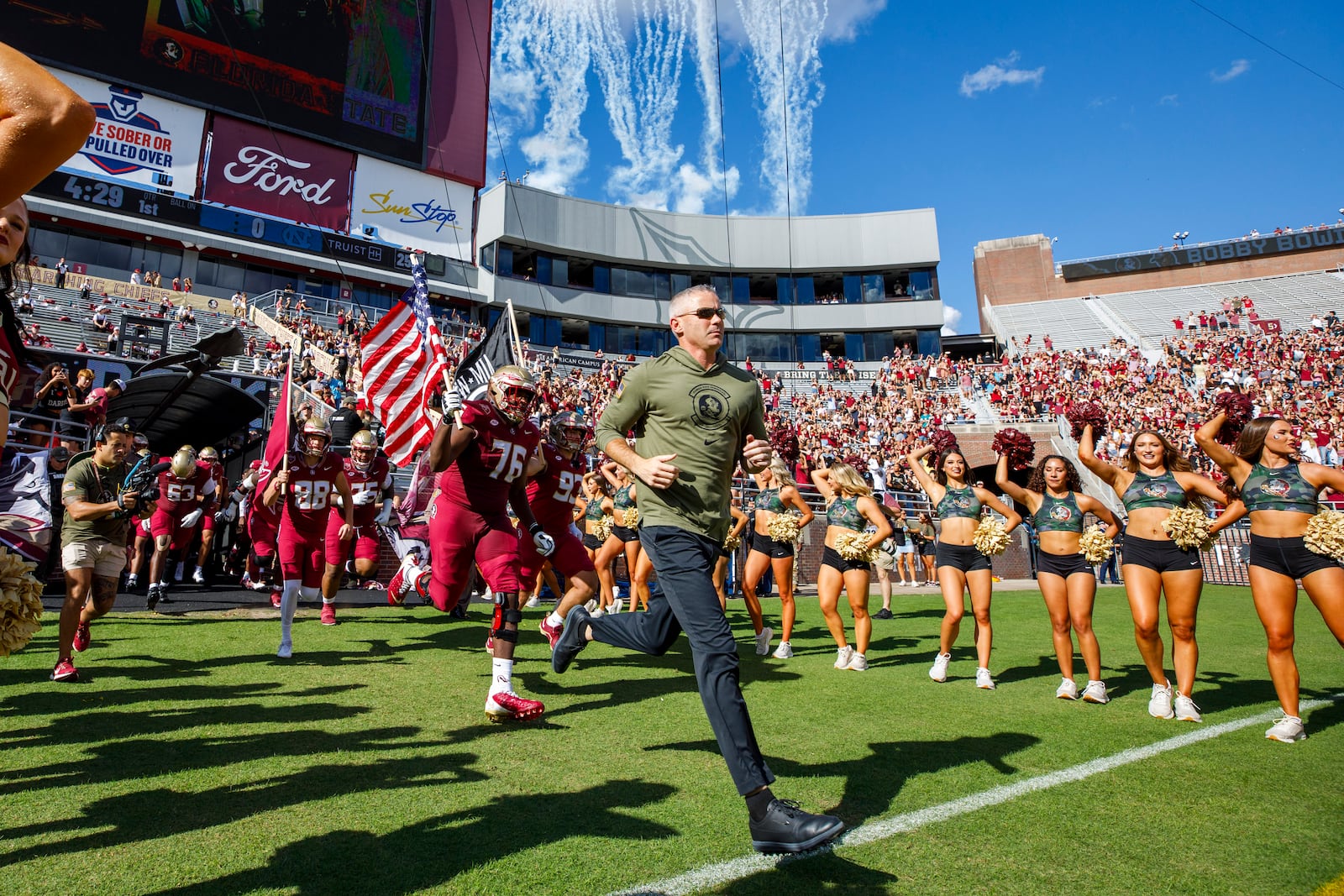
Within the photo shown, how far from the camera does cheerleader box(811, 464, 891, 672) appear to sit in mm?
8008

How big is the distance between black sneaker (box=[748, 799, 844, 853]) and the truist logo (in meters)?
46.1

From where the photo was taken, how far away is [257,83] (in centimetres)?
4125

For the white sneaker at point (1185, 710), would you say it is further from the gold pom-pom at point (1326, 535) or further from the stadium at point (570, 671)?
the gold pom-pom at point (1326, 535)

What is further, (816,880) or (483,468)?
(483,468)

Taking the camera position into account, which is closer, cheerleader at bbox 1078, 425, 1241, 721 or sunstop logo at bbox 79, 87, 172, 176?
cheerleader at bbox 1078, 425, 1241, 721

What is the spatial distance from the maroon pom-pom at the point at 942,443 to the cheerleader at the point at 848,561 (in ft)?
2.88

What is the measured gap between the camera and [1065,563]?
695 centimetres

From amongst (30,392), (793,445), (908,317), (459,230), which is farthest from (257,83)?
(793,445)

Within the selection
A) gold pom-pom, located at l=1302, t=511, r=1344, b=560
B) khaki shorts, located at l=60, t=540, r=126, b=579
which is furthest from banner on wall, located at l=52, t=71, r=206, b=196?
gold pom-pom, located at l=1302, t=511, r=1344, b=560

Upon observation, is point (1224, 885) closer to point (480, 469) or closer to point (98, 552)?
point (480, 469)

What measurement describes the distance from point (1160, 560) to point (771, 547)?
4.32 m

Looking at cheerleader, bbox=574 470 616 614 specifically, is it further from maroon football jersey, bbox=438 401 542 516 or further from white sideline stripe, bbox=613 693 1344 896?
white sideline stripe, bbox=613 693 1344 896

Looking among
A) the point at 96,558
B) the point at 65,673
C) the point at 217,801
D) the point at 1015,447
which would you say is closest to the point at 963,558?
the point at 1015,447

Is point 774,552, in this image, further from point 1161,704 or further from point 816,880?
point 816,880
